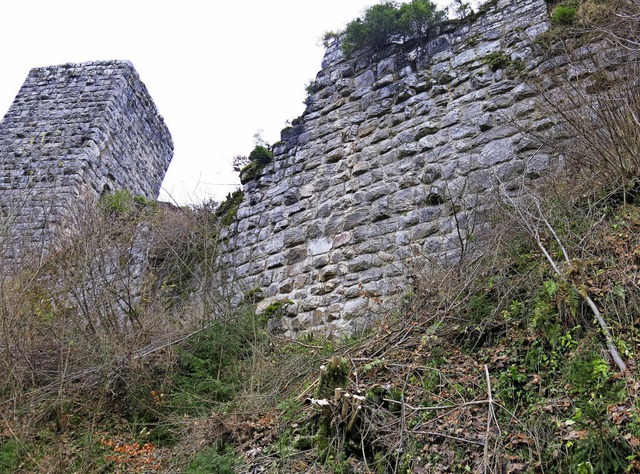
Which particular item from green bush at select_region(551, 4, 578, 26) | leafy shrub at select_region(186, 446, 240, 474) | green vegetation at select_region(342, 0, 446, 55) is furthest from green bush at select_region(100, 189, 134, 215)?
green bush at select_region(551, 4, 578, 26)

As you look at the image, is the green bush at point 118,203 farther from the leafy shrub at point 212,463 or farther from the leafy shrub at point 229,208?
the leafy shrub at point 212,463

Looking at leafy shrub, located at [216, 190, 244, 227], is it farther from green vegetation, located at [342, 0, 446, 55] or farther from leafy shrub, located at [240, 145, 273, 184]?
green vegetation, located at [342, 0, 446, 55]

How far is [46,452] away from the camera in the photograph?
3574mm

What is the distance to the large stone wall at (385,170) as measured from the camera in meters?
4.79

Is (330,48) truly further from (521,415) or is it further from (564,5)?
(521,415)

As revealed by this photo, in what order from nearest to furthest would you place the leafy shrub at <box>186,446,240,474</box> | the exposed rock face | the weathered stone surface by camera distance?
the leafy shrub at <box>186,446,240,474</box> → the weathered stone surface → the exposed rock face

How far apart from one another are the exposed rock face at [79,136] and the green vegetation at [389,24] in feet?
14.5

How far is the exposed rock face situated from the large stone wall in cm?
358

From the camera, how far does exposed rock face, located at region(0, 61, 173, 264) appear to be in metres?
8.38

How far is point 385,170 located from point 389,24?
1.89 meters

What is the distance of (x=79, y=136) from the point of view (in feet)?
28.9

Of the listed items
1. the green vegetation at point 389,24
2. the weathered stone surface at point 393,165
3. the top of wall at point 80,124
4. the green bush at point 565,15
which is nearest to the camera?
the weathered stone surface at point 393,165

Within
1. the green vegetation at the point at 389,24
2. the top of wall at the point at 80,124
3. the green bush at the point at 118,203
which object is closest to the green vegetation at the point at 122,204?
the green bush at the point at 118,203

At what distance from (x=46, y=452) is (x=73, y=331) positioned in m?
Answer: 1.26
